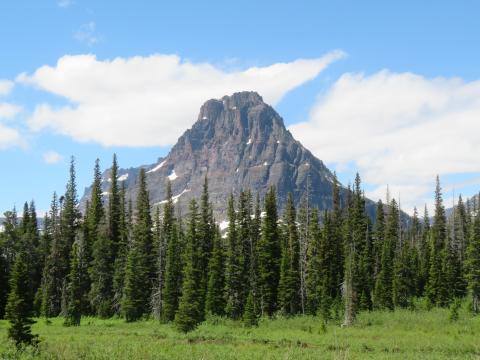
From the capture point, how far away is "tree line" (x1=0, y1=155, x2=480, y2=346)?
62.3 meters

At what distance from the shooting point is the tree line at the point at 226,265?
204ft

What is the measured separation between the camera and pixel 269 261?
66.6 m

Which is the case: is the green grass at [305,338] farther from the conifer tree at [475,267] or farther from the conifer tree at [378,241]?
the conifer tree at [378,241]

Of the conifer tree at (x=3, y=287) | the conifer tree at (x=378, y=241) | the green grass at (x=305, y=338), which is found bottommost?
the green grass at (x=305, y=338)

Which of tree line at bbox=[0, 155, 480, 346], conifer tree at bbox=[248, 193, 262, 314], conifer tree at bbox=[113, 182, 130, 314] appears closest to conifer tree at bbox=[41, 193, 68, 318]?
tree line at bbox=[0, 155, 480, 346]

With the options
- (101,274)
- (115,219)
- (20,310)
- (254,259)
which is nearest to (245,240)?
(254,259)

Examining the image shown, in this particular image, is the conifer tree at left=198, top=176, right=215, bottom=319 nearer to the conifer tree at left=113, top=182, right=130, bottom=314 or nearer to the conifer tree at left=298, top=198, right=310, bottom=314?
the conifer tree at left=113, top=182, right=130, bottom=314

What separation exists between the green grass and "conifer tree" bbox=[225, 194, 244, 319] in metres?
4.24

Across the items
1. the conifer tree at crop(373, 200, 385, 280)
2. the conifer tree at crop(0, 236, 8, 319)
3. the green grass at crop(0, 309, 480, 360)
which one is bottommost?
the green grass at crop(0, 309, 480, 360)

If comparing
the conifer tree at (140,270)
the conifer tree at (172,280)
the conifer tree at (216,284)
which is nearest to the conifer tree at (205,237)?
the conifer tree at (216,284)

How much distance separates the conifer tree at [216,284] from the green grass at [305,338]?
15.6ft

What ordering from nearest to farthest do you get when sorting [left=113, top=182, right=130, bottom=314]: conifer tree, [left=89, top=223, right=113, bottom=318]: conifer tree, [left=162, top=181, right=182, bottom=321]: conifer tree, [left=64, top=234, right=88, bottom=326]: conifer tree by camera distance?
[left=64, top=234, right=88, bottom=326]: conifer tree
[left=162, top=181, right=182, bottom=321]: conifer tree
[left=113, top=182, right=130, bottom=314]: conifer tree
[left=89, top=223, right=113, bottom=318]: conifer tree

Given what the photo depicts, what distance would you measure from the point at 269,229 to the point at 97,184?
34.2 m

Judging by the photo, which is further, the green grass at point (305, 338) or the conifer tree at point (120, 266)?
the conifer tree at point (120, 266)
